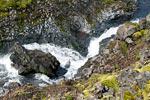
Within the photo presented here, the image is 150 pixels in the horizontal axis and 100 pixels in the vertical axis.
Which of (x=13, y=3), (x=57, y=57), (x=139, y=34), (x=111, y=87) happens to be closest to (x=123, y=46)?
(x=139, y=34)

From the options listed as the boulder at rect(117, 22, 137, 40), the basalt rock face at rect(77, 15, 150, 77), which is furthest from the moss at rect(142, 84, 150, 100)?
the boulder at rect(117, 22, 137, 40)

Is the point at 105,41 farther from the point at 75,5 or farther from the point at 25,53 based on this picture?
the point at 25,53

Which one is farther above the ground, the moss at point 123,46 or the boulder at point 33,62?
the moss at point 123,46

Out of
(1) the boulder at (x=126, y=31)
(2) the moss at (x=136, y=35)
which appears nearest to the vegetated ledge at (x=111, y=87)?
(2) the moss at (x=136, y=35)

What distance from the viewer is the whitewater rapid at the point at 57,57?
25.2 meters

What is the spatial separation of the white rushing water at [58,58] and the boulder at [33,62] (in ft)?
2.49

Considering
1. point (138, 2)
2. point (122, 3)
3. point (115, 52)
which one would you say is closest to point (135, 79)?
point (115, 52)

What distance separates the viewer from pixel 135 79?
35.9 feet

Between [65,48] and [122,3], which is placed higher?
[122,3]

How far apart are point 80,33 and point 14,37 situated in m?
12.0

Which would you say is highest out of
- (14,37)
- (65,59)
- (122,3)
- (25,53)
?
(122,3)

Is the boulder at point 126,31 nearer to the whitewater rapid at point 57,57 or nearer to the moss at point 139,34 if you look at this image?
the moss at point 139,34

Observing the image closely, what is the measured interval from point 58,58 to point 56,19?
8506 millimetres

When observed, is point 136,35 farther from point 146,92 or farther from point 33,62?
point 146,92
